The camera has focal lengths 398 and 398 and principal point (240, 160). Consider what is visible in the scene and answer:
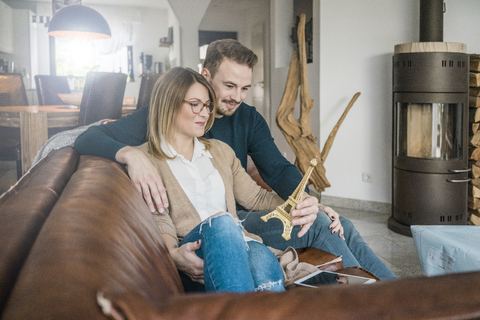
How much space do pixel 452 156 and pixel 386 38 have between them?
1.22 meters

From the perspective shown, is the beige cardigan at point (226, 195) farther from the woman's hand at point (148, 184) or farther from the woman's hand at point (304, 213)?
the woman's hand at point (304, 213)

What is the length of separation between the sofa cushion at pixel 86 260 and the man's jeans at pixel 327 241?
2.31 ft

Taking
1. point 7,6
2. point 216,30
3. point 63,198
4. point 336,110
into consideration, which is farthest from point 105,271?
point 7,6

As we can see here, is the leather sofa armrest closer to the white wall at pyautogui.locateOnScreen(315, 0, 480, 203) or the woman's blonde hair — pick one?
Answer: the woman's blonde hair

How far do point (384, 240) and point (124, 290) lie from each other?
270cm

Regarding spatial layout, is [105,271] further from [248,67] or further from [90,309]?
[248,67]

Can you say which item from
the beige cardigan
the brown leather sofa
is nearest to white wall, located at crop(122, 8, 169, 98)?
the beige cardigan

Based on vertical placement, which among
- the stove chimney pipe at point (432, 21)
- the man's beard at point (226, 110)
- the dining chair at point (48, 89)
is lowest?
the man's beard at point (226, 110)

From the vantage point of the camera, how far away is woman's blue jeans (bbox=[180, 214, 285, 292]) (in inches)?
33.4

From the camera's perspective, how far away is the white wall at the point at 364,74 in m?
3.41

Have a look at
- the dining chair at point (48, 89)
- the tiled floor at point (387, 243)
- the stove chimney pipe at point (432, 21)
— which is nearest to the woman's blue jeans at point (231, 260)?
the tiled floor at point (387, 243)

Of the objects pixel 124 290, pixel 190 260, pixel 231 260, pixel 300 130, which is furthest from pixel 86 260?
pixel 300 130

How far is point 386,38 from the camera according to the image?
11.4 ft

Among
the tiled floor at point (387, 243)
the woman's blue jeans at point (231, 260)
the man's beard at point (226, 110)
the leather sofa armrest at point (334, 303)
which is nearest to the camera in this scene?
the leather sofa armrest at point (334, 303)
